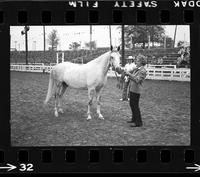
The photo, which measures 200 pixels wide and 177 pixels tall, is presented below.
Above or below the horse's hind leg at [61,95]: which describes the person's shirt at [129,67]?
above

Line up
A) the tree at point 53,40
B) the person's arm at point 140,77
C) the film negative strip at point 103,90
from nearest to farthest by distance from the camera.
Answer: the film negative strip at point 103,90
the tree at point 53,40
the person's arm at point 140,77

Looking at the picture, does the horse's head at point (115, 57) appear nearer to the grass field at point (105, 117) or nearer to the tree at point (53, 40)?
the grass field at point (105, 117)

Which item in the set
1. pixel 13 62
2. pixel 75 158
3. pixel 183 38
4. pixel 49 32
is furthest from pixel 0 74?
pixel 183 38

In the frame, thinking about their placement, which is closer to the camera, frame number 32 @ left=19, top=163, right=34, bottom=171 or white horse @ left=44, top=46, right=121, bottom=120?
frame number 32 @ left=19, top=163, right=34, bottom=171

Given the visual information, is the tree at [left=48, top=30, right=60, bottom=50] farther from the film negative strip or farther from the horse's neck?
the horse's neck

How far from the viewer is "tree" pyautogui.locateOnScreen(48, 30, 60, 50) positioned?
6859mm

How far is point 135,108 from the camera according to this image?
698 cm

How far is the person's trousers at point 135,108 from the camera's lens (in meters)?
6.96

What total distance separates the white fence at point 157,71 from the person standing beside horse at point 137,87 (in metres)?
0.16

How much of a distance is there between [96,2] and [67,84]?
5.42 feet

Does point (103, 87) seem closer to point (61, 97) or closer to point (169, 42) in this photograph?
point (61, 97)

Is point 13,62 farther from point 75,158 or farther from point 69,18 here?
point 75,158

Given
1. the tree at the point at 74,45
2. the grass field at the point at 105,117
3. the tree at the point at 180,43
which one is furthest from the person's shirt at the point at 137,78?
the tree at the point at 74,45

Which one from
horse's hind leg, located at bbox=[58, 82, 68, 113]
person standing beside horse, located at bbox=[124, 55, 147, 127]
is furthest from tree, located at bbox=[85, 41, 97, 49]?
horse's hind leg, located at bbox=[58, 82, 68, 113]
